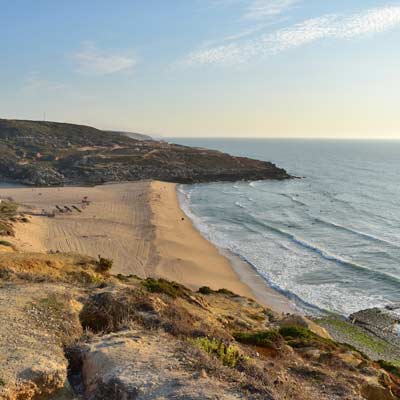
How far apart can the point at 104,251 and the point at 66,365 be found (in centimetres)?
2150

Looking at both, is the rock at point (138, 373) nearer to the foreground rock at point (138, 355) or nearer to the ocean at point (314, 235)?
the foreground rock at point (138, 355)

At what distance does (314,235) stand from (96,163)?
4922 cm

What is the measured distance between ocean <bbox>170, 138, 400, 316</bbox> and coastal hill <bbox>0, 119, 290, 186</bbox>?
9819mm

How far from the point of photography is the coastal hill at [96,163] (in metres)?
66.9

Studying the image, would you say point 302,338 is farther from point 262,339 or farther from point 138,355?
point 138,355

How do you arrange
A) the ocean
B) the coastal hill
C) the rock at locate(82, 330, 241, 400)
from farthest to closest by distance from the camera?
the coastal hill → the ocean → the rock at locate(82, 330, 241, 400)

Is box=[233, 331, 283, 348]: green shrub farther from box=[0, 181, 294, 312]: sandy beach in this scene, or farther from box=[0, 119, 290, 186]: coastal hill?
box=[0, 119, 290, 186]: coastal hill

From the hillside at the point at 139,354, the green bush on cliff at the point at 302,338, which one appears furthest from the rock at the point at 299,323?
the hillside at the point at 139,354

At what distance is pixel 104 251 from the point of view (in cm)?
2831

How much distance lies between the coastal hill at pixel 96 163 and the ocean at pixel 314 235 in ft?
32.2

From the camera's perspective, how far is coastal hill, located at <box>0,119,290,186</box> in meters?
66.9

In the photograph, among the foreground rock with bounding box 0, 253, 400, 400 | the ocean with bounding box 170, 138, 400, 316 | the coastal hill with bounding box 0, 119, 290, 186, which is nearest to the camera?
the foreground rock with bounding box 0, 253, 400, 400

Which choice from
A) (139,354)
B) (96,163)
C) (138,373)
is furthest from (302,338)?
(96,163)

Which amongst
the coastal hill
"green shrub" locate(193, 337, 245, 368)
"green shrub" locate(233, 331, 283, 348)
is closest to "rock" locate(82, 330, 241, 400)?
"green shrub" locate(193, 337, 245, 368)
